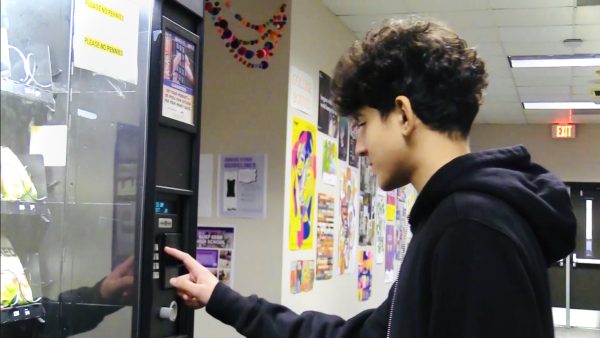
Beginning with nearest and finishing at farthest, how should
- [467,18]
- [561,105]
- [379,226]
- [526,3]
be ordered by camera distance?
[526,3], [467,18], [379,226], [561,105]

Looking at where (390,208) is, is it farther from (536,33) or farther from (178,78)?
(178,78)

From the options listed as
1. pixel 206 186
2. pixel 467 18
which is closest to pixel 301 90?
pixel 206 186

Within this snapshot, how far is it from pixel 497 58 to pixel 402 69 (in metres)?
5.56

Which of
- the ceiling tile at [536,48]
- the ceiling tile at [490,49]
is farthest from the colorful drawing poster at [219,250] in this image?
the ceiling tile at [536,48]

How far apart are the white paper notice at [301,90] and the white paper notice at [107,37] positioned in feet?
8.48

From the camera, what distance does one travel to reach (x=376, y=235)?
6633mm

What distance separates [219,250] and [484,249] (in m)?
3.39

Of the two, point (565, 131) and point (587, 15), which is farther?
point (565, 131)

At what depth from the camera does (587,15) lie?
211 inches

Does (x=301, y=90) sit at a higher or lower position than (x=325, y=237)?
higher

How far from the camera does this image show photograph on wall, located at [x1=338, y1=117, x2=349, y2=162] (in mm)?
5492

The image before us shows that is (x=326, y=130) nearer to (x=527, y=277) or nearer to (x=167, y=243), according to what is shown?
(x=167, y=243)

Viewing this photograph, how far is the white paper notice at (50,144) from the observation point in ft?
5.84

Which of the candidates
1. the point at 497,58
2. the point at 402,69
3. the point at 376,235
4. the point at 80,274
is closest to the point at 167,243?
the point at 80,274
